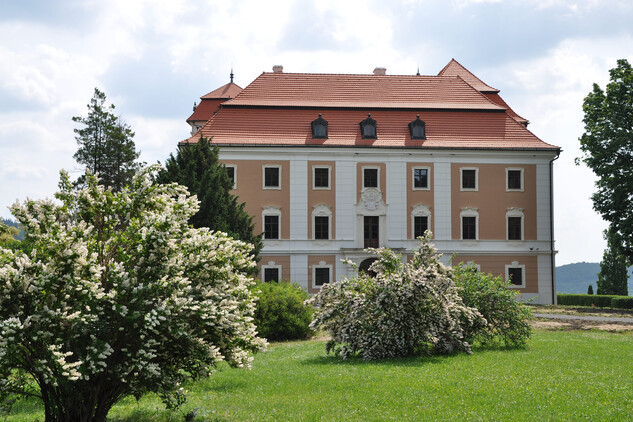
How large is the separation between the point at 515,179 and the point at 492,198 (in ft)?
6.34

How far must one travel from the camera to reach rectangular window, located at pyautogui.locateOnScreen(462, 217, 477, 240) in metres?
41.1

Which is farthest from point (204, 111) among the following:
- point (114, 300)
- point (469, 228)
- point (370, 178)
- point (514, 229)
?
point (114, 300)

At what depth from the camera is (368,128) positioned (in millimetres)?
41125

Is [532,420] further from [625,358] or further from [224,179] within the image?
[224,179]

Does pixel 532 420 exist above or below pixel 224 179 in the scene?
below

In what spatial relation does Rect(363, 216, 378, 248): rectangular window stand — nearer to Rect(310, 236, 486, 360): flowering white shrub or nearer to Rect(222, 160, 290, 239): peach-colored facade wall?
Rect(222, 160, 290, 239): peach-colored facade wall

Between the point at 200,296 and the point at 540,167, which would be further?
the point at 540,167

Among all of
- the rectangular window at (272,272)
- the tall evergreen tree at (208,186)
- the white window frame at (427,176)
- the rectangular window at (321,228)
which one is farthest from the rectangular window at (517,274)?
the tall evergreen tree at (208,186)

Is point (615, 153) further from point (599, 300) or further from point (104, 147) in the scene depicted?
point (104, 147)

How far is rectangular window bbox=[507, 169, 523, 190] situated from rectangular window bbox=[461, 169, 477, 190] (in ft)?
7.20

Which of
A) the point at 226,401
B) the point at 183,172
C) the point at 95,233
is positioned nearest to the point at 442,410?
the point at 226,401

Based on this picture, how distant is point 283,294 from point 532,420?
13.8m

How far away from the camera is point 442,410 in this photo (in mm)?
9781

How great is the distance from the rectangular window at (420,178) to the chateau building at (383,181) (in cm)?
6
